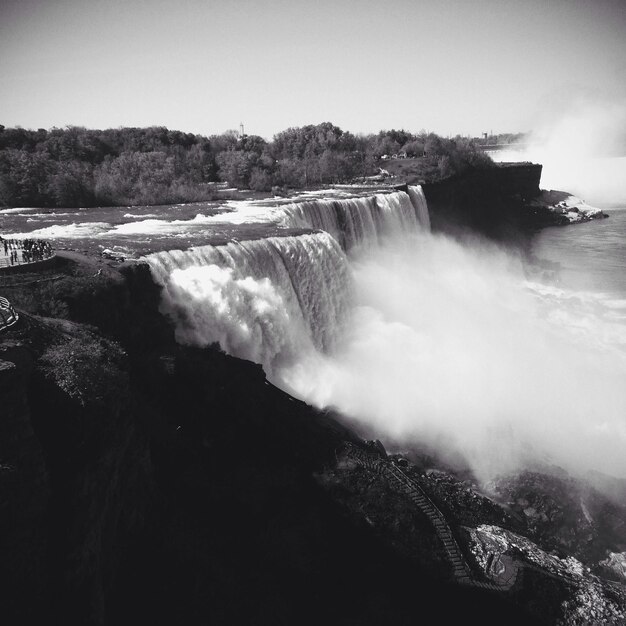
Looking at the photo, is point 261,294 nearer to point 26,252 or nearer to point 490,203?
point 26,252

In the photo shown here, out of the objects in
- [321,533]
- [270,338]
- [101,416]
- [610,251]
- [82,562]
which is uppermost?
[101,416]

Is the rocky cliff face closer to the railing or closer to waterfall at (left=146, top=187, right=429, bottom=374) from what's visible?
waterfall at (left=146, top=187, right=429, bottom=374)

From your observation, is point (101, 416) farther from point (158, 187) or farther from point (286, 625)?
point (158, 187)

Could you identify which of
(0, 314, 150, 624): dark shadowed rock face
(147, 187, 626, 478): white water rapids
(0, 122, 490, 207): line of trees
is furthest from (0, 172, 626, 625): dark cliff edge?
(0, 122, 490, 207): line of trees

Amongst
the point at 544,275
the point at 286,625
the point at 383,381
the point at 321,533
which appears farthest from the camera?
the point at 544,275

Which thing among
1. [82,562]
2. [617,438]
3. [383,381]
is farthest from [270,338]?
[617,438]

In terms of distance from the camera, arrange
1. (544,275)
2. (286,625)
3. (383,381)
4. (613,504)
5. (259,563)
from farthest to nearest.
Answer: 1. (544,275)
2. (383,381)
3. (613,504)
4. (259,563)
5. (286,625)

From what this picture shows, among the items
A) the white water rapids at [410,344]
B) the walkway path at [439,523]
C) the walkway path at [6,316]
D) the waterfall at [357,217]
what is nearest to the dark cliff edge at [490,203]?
the waterfall at [357,217]
